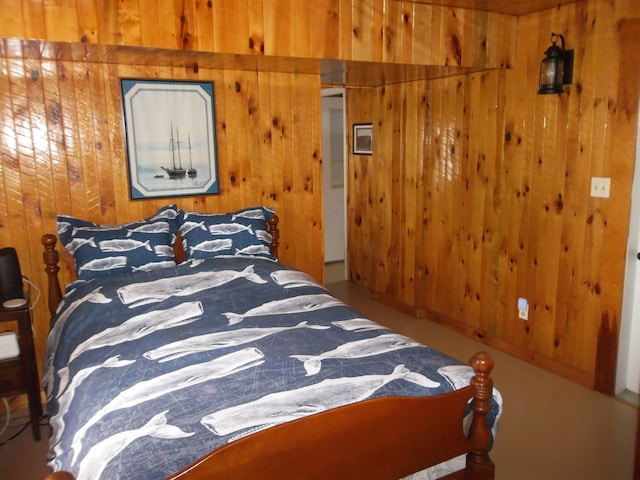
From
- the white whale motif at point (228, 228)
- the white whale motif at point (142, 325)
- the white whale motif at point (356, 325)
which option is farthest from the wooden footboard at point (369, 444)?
the white whale motif at point (228, 228)

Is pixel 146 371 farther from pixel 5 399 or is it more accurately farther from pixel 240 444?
pixel 5 399

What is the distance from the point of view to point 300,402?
1.47 metres

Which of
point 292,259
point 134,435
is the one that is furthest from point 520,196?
point 134,435

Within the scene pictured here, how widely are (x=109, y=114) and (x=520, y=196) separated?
2560 millimetres

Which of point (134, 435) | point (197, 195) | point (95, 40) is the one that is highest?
point (95, 40)

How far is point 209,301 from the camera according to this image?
231 cm

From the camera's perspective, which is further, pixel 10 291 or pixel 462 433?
pixel 10 291

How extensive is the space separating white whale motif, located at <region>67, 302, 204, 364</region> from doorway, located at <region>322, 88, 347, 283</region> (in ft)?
10.5

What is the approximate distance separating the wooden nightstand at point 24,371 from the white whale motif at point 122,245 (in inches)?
17.7

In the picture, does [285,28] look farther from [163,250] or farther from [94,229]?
[94,229]

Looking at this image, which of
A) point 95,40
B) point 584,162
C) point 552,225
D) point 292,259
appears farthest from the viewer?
point 292,259

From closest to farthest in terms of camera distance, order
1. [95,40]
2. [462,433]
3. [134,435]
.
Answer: [134,435]
[462,433]
[95,40]

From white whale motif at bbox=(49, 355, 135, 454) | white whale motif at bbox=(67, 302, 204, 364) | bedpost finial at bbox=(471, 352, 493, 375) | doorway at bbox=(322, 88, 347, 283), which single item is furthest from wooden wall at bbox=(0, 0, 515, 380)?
doorway at bbox=(322, 88, 347, 283)

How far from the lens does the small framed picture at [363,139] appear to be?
15.2 ft
